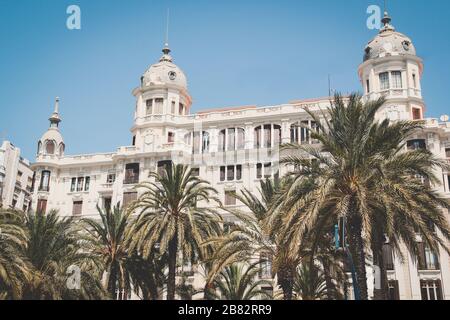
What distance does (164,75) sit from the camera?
61594mm

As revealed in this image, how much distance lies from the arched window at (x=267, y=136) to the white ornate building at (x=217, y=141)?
10 cm

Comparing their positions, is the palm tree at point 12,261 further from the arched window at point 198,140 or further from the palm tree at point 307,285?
the arched window at point 198,140

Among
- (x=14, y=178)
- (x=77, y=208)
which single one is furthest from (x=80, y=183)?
(x=14, y=178)

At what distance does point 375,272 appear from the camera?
27.1m

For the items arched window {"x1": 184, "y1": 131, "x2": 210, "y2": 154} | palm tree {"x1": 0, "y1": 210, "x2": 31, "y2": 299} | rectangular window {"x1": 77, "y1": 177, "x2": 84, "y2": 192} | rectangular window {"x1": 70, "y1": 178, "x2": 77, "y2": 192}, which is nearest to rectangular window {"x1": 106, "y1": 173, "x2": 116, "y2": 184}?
rectangular window {"x1": 77, "y1": 177, "x2": 84, "y2": 192}

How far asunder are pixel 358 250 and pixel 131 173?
35092mm

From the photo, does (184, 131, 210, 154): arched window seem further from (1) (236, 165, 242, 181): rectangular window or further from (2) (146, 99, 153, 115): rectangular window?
(2) (146, 99, 153, 115): rectangular window

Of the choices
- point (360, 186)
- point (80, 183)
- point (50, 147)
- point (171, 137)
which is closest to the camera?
point (360, 186)

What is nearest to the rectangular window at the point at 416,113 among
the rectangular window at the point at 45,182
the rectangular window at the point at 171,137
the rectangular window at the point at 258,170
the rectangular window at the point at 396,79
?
the rectangular window at the point at 396,79

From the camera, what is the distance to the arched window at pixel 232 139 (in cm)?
5503

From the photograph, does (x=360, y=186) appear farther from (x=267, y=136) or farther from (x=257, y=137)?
(x=257, y=137)

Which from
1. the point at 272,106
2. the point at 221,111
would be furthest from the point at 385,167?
the point at 221,111

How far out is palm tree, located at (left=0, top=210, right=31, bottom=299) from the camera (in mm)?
32031
